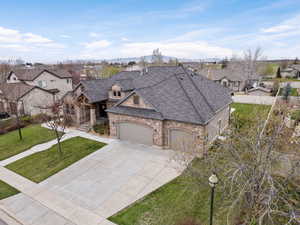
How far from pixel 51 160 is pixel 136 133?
7351 millimetres

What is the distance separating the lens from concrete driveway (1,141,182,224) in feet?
33.9

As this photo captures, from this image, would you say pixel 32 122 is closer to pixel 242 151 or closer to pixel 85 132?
pixel 85 132

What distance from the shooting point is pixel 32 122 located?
25438mm

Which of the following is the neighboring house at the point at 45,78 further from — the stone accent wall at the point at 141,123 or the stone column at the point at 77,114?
the stone accent wall at the point at 141,123

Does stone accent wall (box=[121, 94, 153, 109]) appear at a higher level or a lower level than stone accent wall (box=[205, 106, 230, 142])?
higher

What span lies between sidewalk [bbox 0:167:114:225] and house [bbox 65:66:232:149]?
26.5 ft

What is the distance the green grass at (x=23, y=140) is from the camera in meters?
17.3

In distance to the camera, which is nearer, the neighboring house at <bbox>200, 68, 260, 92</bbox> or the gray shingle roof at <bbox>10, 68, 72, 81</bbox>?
the gray shingle roof at <bbox>10, 68, 72, 81</bbox>

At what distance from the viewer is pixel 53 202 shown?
409 inches

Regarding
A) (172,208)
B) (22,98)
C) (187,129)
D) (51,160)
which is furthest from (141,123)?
(22,98)

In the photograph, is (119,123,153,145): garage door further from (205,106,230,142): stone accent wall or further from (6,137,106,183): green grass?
(205,106,230,142): stone accent wall

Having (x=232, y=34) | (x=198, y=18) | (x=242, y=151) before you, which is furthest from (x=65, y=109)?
(x=232, y=34)

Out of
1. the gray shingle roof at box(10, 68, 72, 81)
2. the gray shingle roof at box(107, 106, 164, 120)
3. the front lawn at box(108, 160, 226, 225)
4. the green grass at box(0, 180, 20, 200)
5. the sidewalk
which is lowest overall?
the green grass at box(0, 180, 20, 200)

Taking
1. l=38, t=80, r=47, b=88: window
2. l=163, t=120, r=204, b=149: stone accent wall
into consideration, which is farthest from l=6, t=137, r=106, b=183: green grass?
l=38, t=80, r=47, b=88: window
